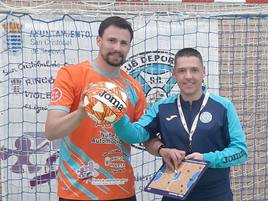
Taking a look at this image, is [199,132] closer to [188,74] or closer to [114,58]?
[188,74]

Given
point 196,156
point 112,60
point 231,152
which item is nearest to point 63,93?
point 112,60

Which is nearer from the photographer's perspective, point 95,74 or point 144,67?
point 95,74

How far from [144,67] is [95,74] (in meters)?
1.32

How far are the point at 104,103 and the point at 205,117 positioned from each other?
60 cm

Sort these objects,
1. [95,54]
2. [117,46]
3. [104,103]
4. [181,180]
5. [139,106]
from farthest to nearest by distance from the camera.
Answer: [95,54] → [139,106] → [117,46] → [181,180] → [104,103]

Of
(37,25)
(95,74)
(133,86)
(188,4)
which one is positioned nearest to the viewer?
(95,74)

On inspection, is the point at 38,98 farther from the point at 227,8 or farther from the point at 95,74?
the point at 227,8

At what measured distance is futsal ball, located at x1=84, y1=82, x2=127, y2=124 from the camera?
2.05 m

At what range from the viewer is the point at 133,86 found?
2572 millimetres

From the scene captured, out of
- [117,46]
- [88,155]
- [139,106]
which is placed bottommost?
[88,155]

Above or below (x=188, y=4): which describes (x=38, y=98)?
below

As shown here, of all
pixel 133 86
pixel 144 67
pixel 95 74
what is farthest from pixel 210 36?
pixel 95 74

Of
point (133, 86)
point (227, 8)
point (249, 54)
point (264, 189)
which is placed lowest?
point (264, 189)

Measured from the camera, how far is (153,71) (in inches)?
145
